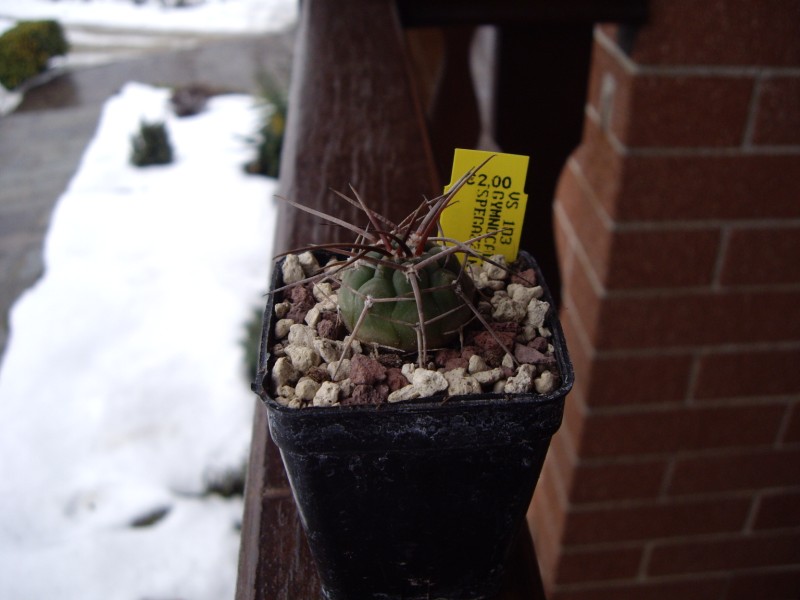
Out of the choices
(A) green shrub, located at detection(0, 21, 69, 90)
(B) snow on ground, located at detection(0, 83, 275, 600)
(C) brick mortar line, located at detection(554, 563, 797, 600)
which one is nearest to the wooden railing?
(C) brick mortar line, located at detection(554, 563, 797, 600)

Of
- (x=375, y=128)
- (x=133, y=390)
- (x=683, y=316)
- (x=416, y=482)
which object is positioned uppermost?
(x=375, y=128)

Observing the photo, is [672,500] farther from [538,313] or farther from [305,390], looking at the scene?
[305,390]

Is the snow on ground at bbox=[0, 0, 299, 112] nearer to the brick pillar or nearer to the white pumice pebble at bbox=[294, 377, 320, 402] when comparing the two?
the brick pillar

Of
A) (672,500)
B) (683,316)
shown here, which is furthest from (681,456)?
(683,316)

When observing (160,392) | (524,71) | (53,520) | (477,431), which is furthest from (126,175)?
(477,431)

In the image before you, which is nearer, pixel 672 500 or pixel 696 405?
pixel 696 405

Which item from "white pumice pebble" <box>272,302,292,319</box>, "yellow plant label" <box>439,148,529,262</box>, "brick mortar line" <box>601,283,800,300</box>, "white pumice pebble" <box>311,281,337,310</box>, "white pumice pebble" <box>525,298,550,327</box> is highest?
"yellow plant label" <box>439,148,529,262</box>
